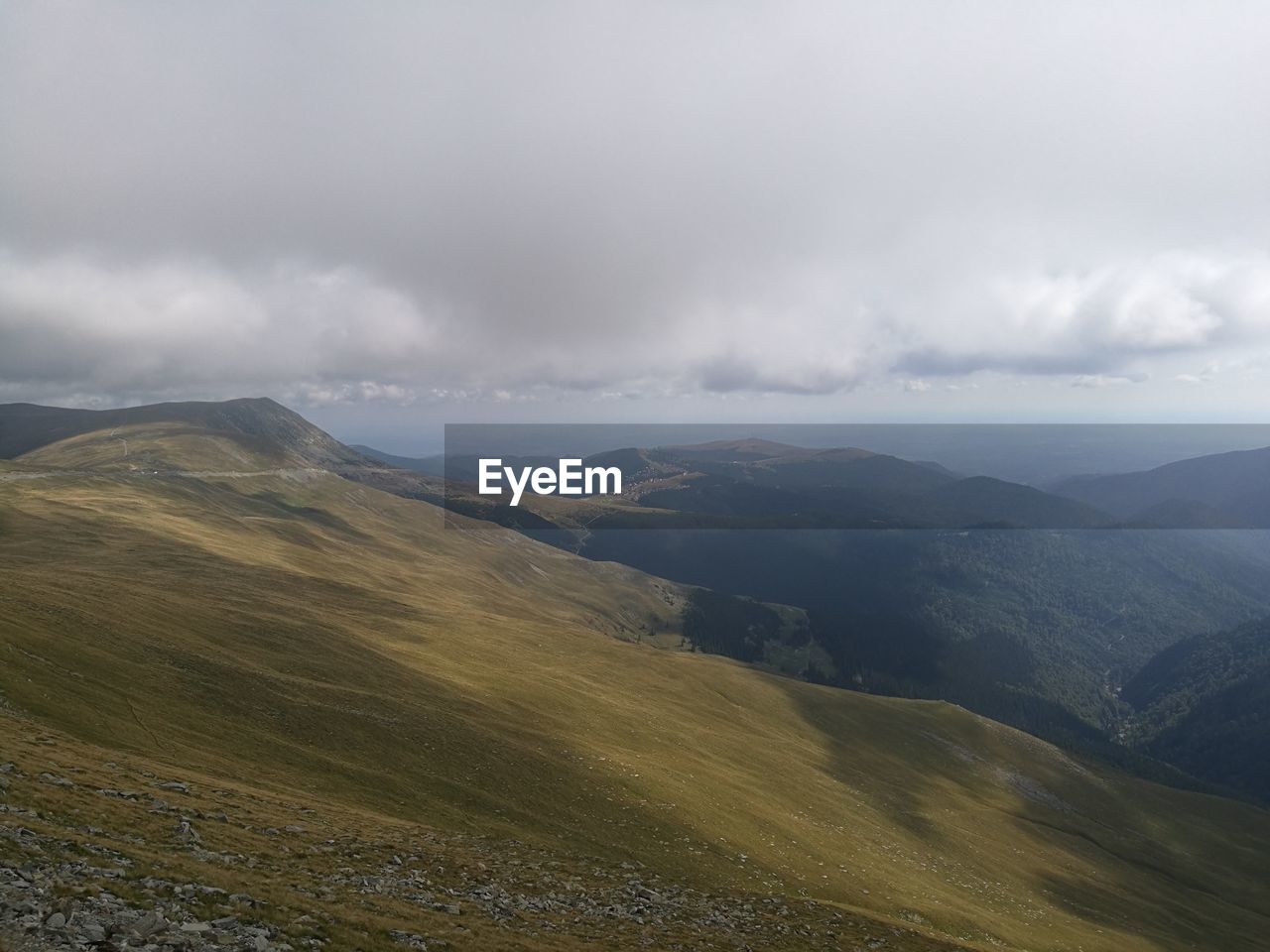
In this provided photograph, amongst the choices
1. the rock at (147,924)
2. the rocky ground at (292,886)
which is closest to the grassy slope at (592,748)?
the rocky ground at (292,886)

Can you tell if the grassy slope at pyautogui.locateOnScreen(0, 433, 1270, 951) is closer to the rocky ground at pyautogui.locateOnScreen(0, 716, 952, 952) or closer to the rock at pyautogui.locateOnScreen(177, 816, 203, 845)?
the rocky ground at pyautogui.locateOnScreen(0, 716, 952, 952)

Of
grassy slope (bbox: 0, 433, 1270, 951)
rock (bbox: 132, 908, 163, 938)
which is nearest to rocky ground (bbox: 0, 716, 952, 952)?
rock (bbox: 132, 908, 163, 938)

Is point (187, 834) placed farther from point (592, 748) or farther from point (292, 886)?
point (592, 748)

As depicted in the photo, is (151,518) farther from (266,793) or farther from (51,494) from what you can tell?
(266,793)

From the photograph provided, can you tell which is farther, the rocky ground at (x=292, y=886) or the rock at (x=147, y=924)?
the rocky ground at (x=292, y=886)

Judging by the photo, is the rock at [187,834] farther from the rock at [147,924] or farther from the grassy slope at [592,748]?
the grassy slope at [592,748]
